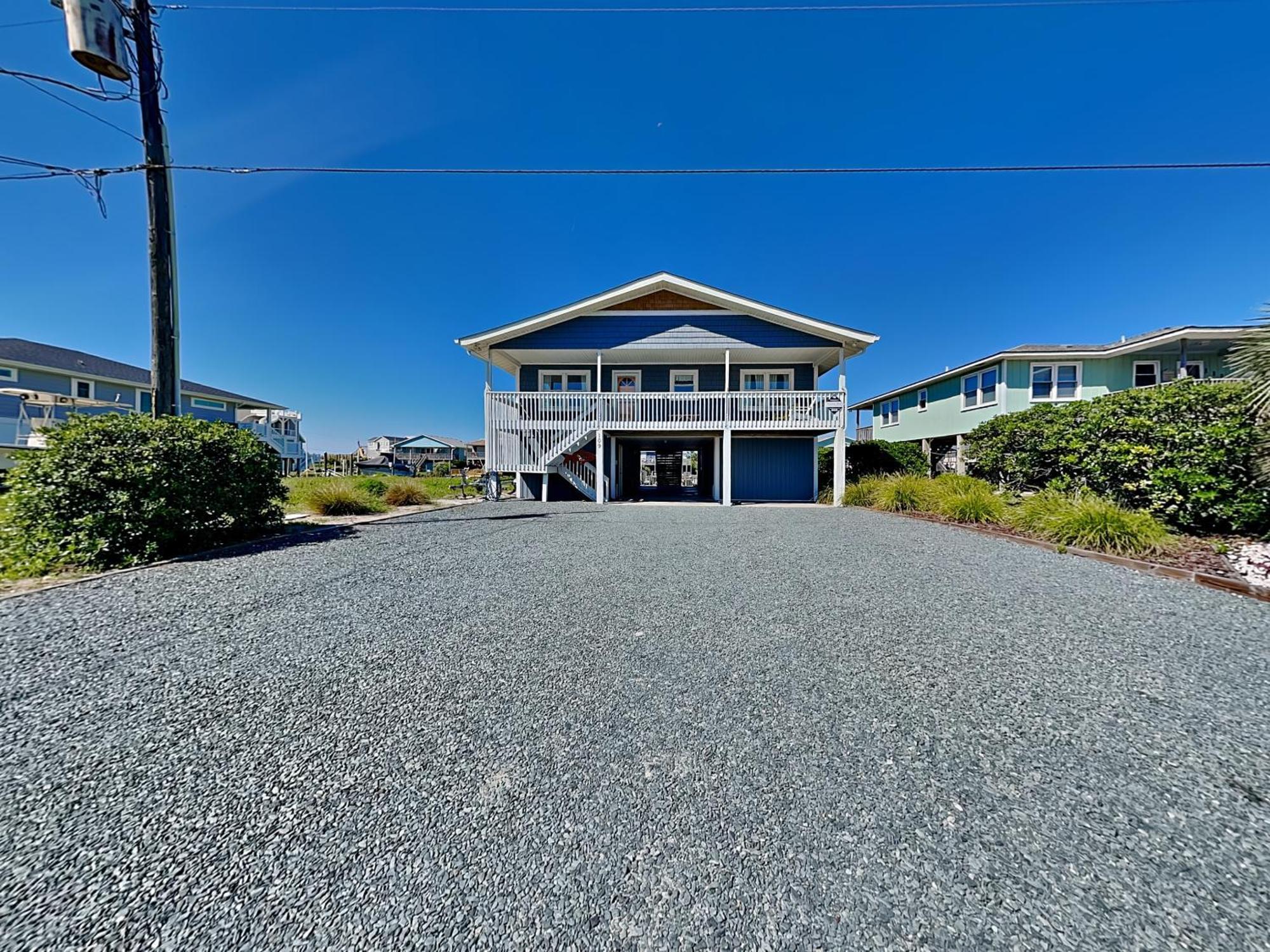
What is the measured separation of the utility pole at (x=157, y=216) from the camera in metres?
6.08

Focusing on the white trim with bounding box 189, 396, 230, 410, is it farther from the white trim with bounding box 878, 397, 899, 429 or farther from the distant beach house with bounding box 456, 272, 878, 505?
the white trim with bounding box 878, 397, 899, 429

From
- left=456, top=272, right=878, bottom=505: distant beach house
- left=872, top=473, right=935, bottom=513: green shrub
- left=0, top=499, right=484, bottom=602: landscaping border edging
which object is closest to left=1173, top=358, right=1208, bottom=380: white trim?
left=456, top=272, right=878, bottom=505: distant beach house

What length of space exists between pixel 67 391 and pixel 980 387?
3734 centimetres

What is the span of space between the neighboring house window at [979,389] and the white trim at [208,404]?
120 feet

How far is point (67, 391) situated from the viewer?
19.2m

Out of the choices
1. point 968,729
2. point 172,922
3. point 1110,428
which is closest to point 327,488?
point 172,922

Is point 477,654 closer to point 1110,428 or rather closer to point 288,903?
point 288,903

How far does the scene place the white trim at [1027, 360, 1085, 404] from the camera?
15930mm

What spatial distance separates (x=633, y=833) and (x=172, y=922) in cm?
128

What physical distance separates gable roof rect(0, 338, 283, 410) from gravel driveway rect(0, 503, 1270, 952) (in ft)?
79.2

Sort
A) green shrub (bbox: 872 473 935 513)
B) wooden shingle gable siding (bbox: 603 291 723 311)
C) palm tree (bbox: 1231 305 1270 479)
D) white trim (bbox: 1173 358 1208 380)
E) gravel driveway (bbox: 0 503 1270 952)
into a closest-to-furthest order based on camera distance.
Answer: gravel driveway (bbox: 0 503 1270 952)
palm tree (bbox: 1231 305 1270 479)
green shrub (bbox: 872 473 935 513)
wooden shingle gable siding (bbox: 603 291 723 311)
white trim (bbox: 1173 358 1208 380)

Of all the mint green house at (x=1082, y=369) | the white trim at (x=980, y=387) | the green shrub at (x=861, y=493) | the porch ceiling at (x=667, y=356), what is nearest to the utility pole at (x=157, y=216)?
the porch ceiling at (x=667, y=356)

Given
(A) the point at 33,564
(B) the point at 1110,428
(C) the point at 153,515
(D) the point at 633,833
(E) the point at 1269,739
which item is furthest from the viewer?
(B) the point at 1110,428

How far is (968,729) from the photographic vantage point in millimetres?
2098
